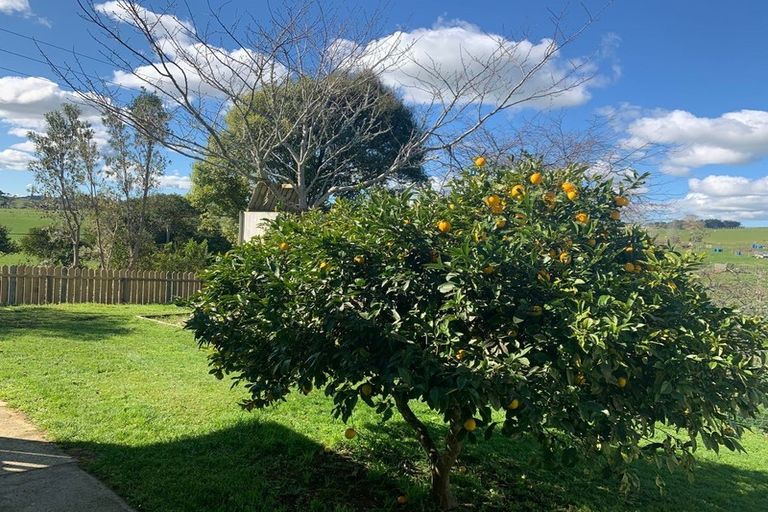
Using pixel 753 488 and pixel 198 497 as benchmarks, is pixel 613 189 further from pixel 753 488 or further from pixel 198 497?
pixel 753 488

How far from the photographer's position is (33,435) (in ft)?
14.5

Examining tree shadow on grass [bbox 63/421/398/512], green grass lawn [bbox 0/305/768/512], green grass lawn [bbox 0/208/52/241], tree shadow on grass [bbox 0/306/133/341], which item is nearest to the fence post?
tree shadow on grass [bbox 0/306/133/341]

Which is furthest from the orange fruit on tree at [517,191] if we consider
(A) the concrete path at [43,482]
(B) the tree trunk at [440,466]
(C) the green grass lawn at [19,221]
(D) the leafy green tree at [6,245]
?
(D) the leafy green tree at [6,245]

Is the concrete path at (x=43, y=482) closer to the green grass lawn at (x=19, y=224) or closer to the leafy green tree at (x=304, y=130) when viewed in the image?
the leafy green tree at (x=304, y=130)

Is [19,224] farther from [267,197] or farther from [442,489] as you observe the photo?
[442,489]

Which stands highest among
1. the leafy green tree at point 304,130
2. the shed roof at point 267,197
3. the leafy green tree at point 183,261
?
the leafy green tree at point 304,130

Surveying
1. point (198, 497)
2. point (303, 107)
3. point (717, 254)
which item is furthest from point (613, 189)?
point (717, 254)

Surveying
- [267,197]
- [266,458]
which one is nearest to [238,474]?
[266,458]

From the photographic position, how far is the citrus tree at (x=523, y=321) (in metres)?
2.24

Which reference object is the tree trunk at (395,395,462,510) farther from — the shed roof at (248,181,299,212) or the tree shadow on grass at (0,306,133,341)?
the tree shadow on grass at (0,306,133,341)

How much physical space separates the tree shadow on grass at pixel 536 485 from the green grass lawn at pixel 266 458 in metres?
0.01

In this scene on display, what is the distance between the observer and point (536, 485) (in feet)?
13.7

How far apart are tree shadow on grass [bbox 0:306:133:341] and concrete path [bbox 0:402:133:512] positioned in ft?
15.9

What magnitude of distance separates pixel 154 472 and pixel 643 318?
11.1 feet
